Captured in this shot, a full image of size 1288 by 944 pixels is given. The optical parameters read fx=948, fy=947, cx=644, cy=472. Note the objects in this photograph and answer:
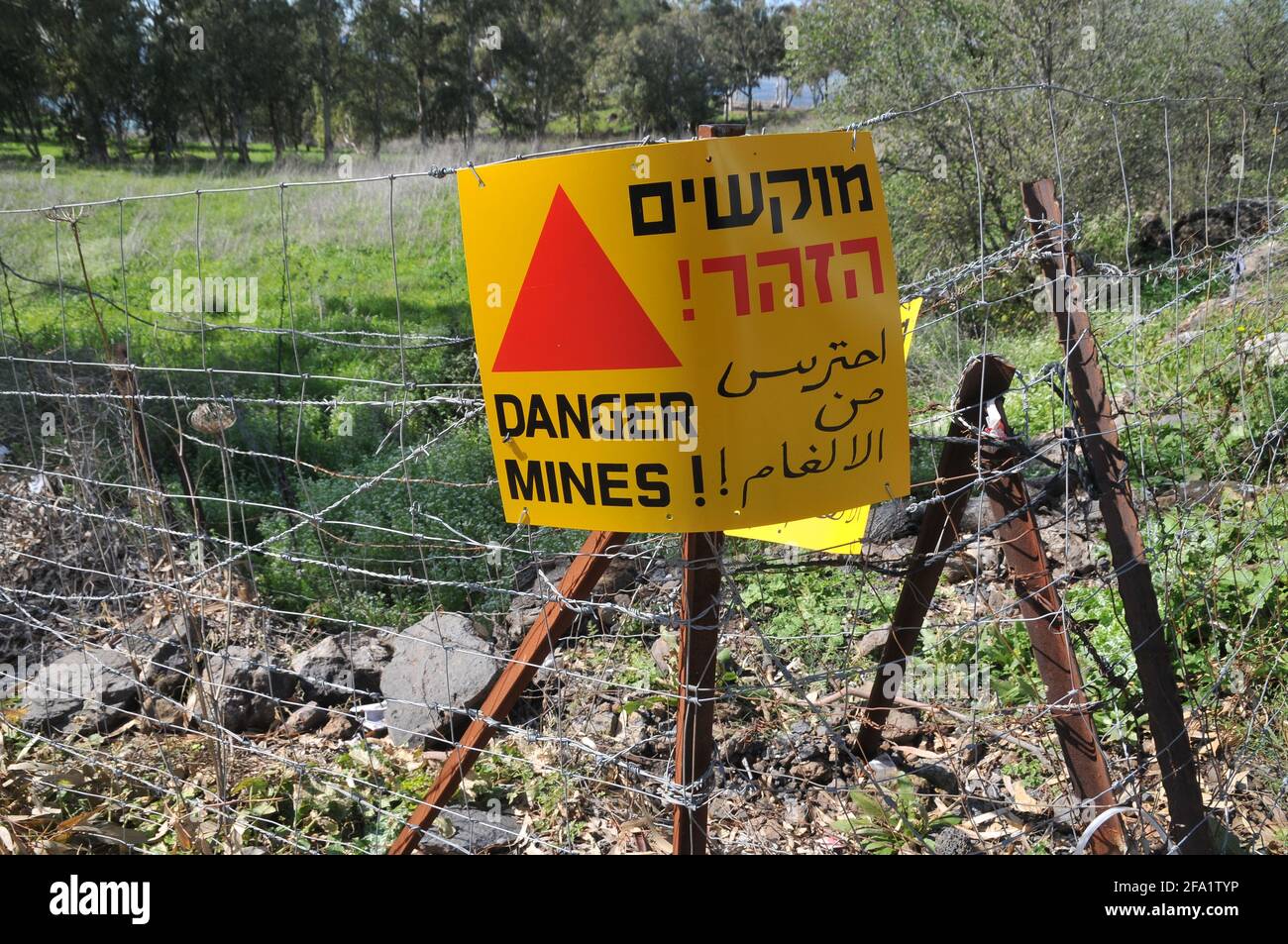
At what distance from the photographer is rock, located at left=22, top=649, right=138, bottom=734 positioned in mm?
3787

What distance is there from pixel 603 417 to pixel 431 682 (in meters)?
2.12

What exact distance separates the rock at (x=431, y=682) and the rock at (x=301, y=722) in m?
0.28

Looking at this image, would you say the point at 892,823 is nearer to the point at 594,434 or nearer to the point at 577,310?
the point at 594,434

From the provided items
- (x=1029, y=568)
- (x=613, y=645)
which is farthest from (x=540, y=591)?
(x=1029, y=568)

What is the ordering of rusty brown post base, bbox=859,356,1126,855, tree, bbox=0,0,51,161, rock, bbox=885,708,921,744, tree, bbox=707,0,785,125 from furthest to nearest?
tree, bbox=707,0,785,125, tree, bbox=0,0,51,161, rock, bbox=885,708,921,744, rusty brown post base, bbox=859,356,1126,855

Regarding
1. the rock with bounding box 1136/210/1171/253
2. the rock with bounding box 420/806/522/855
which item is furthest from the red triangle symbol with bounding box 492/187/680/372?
the rock with bounding box 1136/210/1171/253

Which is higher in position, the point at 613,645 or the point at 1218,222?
the point at 1218,222

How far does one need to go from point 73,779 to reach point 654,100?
3544 centimetres

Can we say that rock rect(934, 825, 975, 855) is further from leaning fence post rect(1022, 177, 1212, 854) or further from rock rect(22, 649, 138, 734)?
rock rect(22, 649, 138, 734)

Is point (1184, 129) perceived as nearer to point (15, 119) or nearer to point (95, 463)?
point (95, 463)

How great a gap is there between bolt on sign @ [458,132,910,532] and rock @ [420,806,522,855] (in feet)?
4.76

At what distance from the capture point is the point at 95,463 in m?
4.46

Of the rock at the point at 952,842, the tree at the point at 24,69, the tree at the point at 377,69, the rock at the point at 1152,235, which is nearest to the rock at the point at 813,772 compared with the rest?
the rock at the point at 952,842

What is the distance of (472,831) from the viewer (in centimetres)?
309
